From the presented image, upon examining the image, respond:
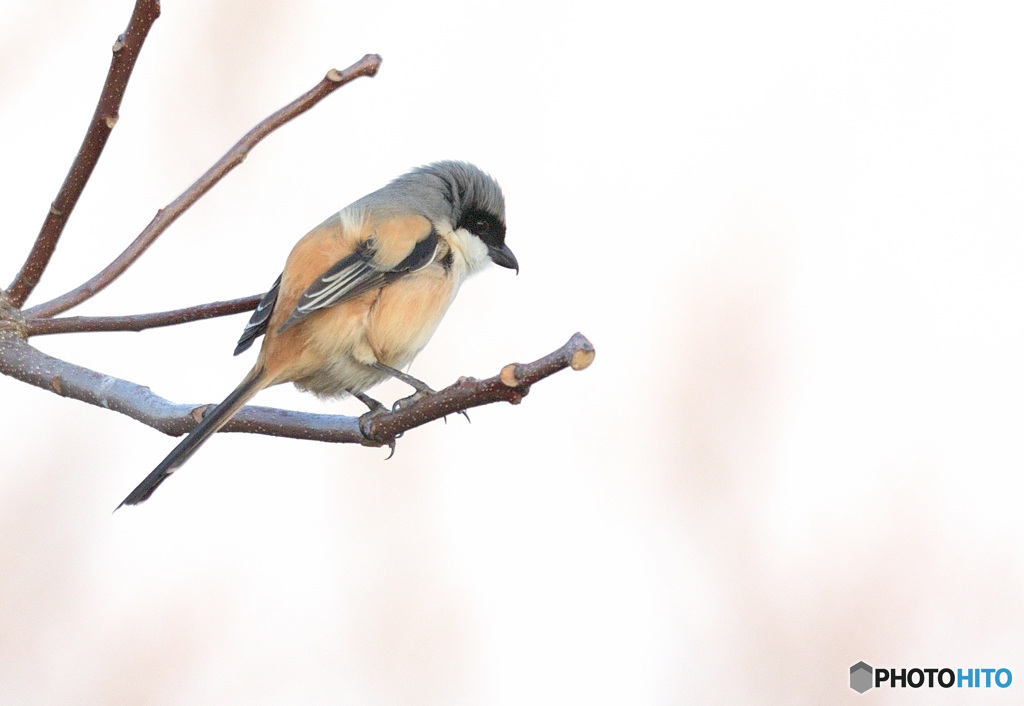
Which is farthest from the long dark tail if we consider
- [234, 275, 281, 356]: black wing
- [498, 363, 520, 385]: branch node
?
[498, 363, 520, 385]: branch node

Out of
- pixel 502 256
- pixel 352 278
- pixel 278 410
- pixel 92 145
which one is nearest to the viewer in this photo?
pixel 92 145

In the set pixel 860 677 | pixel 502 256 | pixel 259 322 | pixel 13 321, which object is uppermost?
pixel 502 256

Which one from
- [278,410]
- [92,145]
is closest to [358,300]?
[278,410]

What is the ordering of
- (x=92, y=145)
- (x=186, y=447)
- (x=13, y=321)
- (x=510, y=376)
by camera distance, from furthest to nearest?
(x=186, y=447), (x=13, y=321), (x=92, y=145), (x=510, y=376)

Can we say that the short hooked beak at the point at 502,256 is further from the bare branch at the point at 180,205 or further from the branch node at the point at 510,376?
the branch node at the point at 510,376

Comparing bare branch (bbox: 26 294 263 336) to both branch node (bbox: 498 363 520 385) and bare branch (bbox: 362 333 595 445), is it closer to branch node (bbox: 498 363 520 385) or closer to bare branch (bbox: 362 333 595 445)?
bare branch (bbox: 362 333 595 445)

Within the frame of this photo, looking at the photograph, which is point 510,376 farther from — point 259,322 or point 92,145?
point 259,322

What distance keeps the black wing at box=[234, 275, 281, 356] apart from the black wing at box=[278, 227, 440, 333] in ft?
0.46

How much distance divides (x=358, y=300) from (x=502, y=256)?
2.36 feet

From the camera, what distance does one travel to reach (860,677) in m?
3.62

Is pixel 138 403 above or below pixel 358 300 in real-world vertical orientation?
below

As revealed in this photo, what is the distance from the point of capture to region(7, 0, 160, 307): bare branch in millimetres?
1409

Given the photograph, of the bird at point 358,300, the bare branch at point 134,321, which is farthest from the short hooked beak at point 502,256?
the bare branch at point 134,321

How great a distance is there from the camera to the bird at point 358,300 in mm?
2398
